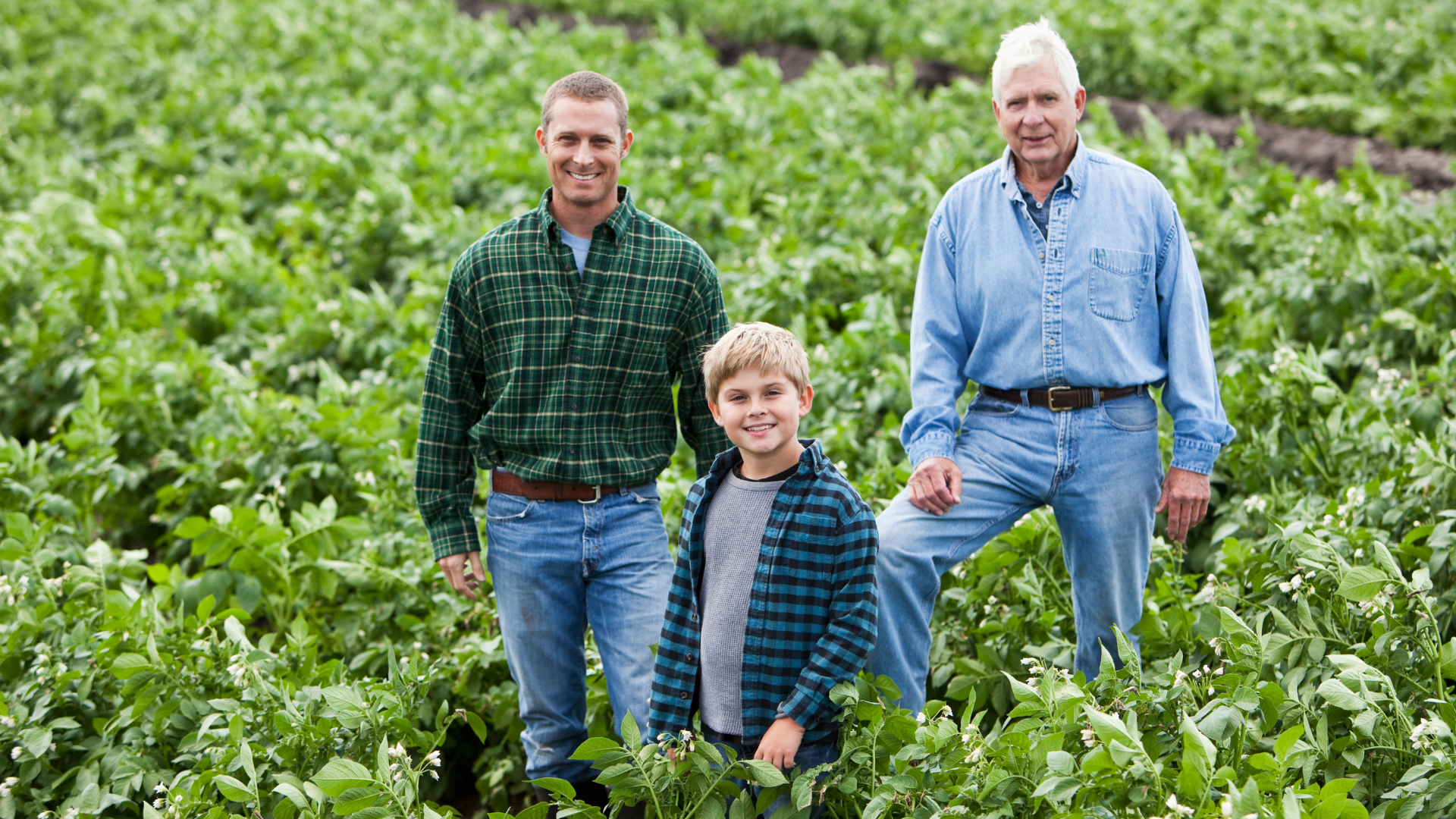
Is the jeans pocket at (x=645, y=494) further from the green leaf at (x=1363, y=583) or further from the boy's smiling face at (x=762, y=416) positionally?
the green leaf at (x=1363, y=583)

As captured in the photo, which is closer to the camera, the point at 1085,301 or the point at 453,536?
the point at 1085,301

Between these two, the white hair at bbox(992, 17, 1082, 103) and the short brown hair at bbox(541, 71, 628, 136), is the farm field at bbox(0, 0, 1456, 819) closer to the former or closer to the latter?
the white hair at bbox(992, 17, 1082, 103)

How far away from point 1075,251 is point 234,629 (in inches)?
104

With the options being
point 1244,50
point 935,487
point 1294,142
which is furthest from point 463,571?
point 1244,50

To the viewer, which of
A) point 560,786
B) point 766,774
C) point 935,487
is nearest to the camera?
point 766,774

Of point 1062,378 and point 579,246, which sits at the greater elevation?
point 579,246

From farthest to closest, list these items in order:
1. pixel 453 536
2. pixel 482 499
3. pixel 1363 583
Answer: pixel 482 499
pixel 453 536
pixel 1363 583

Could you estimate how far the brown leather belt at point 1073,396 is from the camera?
3.15 m

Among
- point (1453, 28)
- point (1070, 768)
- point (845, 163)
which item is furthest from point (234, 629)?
point (1453, 28)

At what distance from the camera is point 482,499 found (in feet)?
16.9

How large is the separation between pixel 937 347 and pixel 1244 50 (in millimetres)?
8887

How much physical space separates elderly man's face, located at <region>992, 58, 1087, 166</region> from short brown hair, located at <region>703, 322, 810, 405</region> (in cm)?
87

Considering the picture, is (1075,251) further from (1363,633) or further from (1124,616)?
(1363,633)

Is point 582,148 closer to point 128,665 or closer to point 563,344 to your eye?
point 563,344
